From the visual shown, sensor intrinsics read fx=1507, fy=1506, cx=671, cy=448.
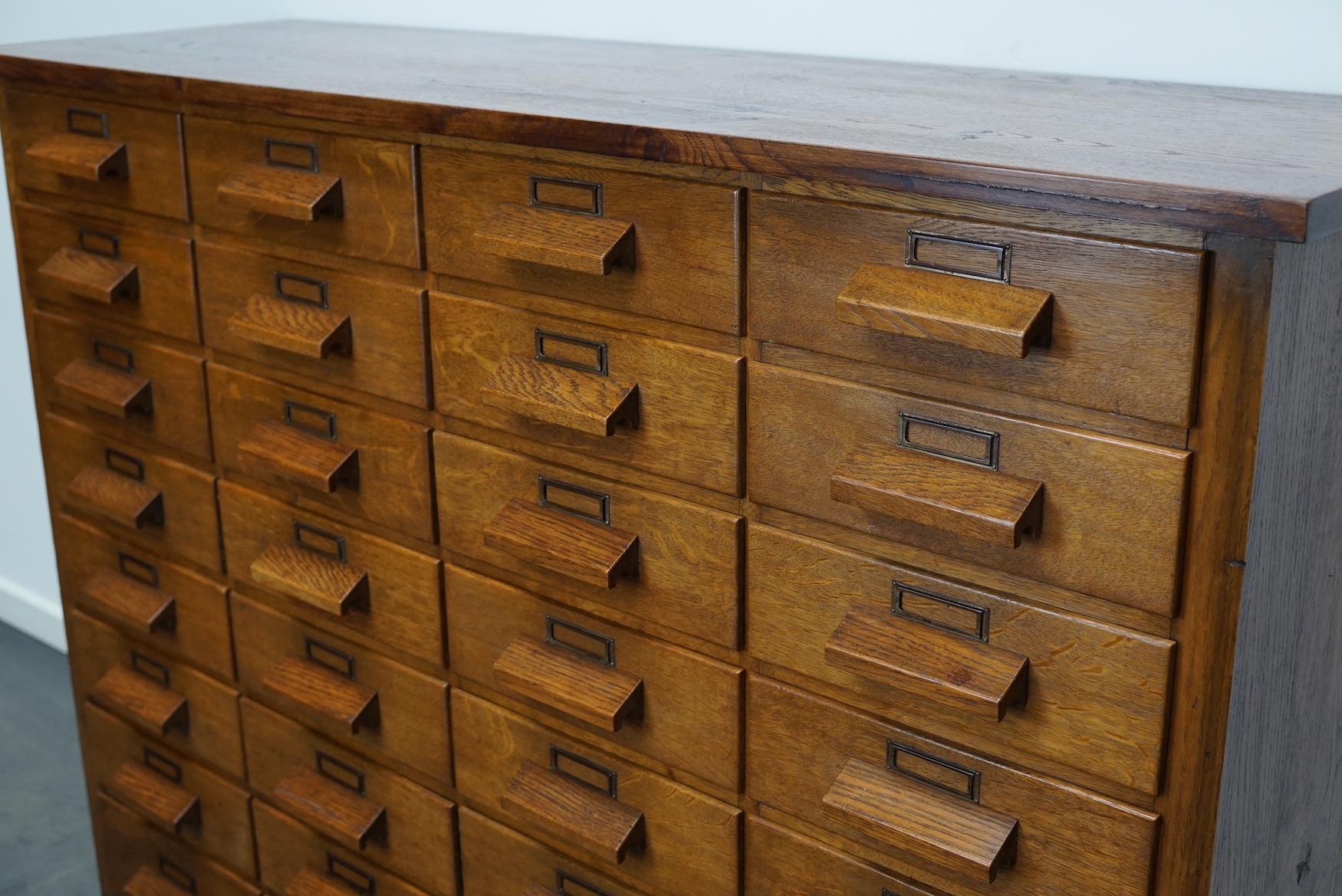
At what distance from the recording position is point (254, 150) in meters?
1.58

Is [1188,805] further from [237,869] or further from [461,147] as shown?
[237,869]

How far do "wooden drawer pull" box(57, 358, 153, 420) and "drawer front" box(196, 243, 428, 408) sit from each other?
0.70 feet

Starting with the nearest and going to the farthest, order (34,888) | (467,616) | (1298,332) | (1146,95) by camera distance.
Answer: (1298,332)
(1146,95)
(467,616)
(34,888)

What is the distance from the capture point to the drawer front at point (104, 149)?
1681mm

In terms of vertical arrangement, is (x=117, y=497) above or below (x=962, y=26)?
below

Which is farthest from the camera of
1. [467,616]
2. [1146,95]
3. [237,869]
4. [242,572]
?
[237,869]

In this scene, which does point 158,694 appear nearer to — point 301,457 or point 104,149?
point 301,457

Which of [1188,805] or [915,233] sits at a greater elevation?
[915,233]

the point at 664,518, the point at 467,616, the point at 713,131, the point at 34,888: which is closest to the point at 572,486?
the point at 664,518

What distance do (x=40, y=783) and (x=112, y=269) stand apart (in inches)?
51.8

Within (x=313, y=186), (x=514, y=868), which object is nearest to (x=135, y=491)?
(x=313, y=186)

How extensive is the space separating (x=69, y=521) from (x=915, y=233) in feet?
4.59

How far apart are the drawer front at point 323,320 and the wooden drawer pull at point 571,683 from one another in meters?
0.28

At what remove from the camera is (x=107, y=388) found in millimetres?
1860
